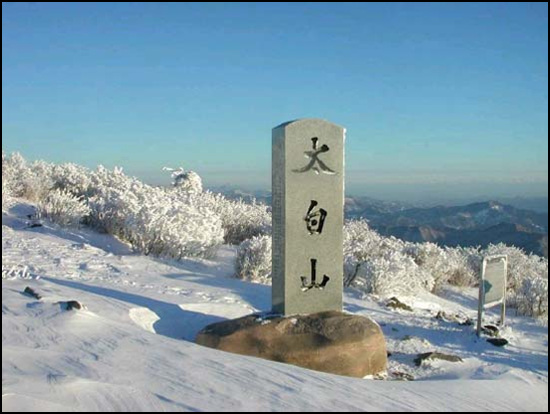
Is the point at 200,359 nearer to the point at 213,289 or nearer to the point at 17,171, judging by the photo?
the point at 213,289

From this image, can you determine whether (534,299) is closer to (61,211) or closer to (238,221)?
(238,221)

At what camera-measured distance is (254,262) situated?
9719 millimetres

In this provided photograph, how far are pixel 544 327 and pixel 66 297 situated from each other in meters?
7.75

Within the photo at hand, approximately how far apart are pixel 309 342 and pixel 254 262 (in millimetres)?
3965

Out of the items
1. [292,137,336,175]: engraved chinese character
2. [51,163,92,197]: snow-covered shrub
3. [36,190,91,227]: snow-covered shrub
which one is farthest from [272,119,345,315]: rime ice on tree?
[51,163,92,197]: snow-covered shrub

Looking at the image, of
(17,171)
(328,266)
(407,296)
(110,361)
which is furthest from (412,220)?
(110,361)

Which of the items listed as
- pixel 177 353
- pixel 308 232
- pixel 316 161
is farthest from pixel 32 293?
pixel 316 161

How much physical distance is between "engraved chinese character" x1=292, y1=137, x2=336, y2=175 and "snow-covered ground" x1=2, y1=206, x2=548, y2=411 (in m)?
2.22

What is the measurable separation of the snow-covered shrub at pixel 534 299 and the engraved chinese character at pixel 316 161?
5.90 metres

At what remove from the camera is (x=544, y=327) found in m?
9.34

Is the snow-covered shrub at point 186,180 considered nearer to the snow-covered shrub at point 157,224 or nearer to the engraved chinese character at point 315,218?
the snow-covered shrub at point 157,224

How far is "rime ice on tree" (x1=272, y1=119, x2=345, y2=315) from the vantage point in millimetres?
6711

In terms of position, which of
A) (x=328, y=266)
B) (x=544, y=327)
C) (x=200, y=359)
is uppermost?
(x=328, y=266)

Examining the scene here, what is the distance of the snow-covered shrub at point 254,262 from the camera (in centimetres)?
966
